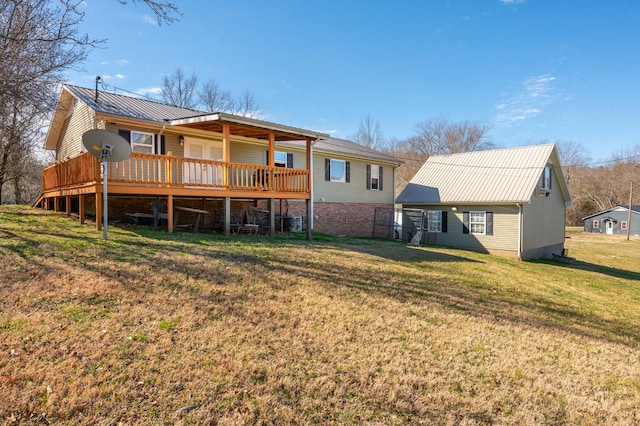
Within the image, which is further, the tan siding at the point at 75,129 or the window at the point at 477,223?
the window at the point at 477,223

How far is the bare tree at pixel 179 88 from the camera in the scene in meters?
38.2

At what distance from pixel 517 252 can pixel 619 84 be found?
16979mm

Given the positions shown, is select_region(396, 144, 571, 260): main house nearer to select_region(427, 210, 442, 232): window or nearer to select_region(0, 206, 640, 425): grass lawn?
select_region(427, 210, 442, 232): window

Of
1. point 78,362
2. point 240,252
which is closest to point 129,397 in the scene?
point 78,362

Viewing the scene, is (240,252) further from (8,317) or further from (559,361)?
(559,361)

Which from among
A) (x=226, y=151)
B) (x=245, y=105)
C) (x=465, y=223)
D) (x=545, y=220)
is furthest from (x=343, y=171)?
(x=245, y=105)

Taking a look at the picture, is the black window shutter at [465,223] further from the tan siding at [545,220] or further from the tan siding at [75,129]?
the tan siding at [75,129]

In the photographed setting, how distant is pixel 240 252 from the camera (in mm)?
8438

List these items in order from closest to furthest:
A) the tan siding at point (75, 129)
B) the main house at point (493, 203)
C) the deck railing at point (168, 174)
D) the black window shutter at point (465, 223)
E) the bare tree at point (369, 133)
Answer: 1. the deck railing at point (168, 174)
2. the tan siding at point (75, 129)
3. the main house at point (493, 203)
4. the black window shutter at point (465, 223)
5. the bare tree at point (369, 133)

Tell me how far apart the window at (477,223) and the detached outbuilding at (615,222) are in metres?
36.9

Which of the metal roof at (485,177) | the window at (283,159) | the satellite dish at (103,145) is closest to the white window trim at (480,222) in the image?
the metal roof at (485,177)

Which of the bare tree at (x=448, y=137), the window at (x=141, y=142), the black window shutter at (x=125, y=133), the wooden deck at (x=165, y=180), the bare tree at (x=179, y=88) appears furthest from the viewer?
the bare tree at (x=448, y=137)

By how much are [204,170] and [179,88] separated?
99.6 feet

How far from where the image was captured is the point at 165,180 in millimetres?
10641
